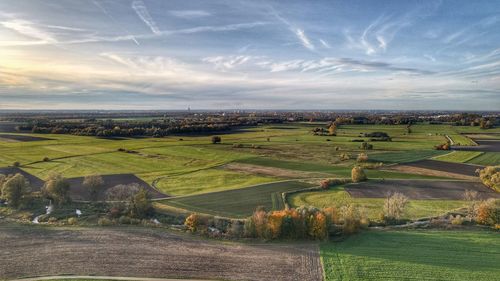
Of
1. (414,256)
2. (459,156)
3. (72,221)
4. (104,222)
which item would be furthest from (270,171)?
(459,156)

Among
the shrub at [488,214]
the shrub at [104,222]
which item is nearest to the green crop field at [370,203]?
the shrub at [488,214]

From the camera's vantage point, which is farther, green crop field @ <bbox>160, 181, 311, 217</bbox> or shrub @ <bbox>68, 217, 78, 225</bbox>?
green crop field @ <bbox>160, 181, 311, 217</bbox>

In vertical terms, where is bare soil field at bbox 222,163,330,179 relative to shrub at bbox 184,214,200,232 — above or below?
above

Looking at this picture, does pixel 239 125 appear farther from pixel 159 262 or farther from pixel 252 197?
pixel 159 262

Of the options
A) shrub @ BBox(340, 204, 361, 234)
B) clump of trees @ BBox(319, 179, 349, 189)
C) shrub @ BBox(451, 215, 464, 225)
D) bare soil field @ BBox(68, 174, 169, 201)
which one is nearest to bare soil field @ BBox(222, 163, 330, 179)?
clump of trees @ BBox(319, 179, 349, 189)

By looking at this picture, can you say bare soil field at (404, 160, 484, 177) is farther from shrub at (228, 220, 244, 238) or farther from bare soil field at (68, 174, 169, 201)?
bare soil field at (68, 174, 169, 201)

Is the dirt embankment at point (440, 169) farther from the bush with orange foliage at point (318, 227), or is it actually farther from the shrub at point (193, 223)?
the shrub at point (193, 223)

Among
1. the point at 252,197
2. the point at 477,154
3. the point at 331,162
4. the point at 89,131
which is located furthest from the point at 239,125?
the point at 252,197
